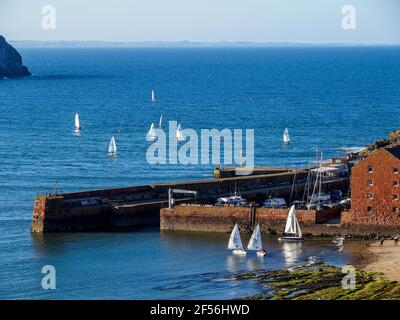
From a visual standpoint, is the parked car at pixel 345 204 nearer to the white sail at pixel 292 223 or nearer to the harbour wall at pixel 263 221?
the harbour wall at pixel 263 221

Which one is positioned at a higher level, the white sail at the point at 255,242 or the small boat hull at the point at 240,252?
the white sail at the point at 255,242

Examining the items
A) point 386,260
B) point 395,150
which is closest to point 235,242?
point 386,260

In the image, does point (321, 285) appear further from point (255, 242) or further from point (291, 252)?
point (255, 242)

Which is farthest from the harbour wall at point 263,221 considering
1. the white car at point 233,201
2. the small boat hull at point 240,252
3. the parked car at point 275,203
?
the small boat hull at point 240,252

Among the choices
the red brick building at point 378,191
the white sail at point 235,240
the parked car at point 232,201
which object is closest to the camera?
the white sail at point 235,240

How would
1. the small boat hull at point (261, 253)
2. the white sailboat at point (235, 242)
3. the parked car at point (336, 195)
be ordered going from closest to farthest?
→ the small boat hull at point (261, 253), the white sailboat at point (235, 242), the parked car at point (336, 195)

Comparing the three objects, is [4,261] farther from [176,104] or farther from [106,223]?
[176,104]
